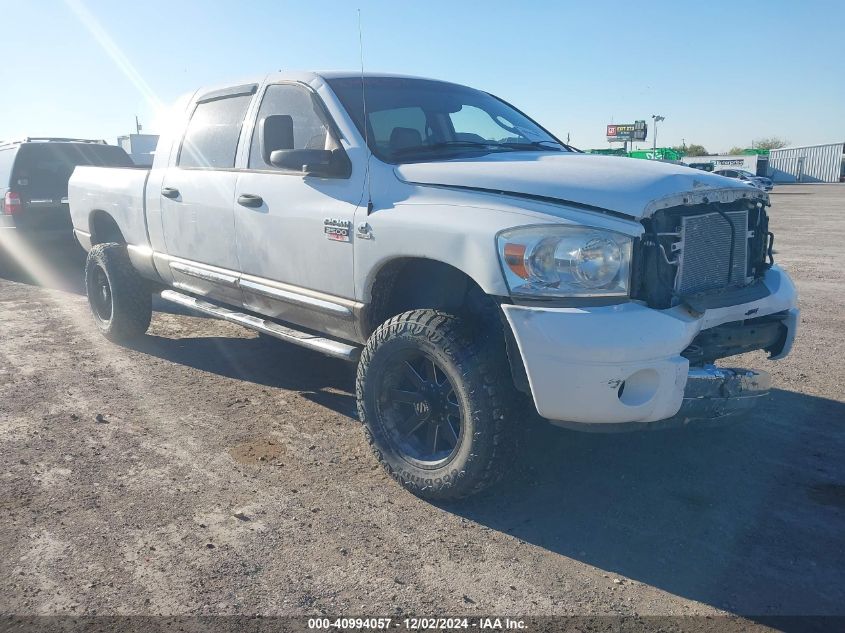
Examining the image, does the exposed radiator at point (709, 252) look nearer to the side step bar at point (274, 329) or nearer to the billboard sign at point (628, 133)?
the side step bar at point (274, 329)

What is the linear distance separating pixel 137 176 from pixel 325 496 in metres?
3.46

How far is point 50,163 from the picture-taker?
10578 millimetres

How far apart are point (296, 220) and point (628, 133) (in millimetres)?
68376

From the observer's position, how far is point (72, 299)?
8.72 metres

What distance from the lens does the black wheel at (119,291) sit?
6.07 metres

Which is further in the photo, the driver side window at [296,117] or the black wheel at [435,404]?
the driver side window at [296,117]

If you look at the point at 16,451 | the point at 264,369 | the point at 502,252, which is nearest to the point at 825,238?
the point at 264,369

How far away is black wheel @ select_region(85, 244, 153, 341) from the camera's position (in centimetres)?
607

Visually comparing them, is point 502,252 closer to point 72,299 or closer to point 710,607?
point 710,607

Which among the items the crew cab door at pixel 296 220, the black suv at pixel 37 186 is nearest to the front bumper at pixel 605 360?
the crew cab door at pixel 296 220

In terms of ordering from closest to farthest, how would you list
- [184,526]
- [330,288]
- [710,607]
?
[710,607] → [184,526] → [330,288]

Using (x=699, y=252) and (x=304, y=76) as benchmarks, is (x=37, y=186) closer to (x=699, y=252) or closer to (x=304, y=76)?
(x=304, y=76)

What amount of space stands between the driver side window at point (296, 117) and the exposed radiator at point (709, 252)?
1.97 m

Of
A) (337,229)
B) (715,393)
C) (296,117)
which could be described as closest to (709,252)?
(715,393)
